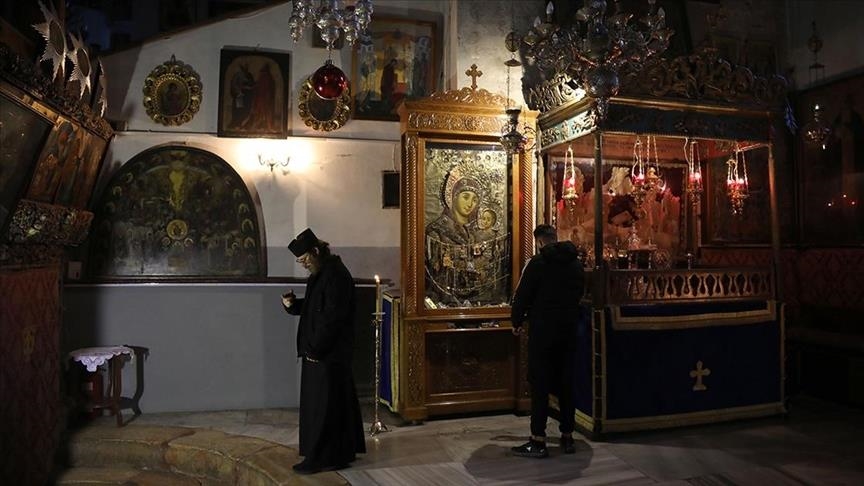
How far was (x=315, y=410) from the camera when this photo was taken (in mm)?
4098

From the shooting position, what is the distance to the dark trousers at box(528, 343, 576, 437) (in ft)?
14.6

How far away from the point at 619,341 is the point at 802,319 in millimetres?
3463

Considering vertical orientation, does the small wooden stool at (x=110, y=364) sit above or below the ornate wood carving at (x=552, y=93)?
below

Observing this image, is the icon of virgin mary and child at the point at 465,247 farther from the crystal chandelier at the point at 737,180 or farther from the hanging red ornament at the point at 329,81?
the crystal chandelier at the point at 737,180

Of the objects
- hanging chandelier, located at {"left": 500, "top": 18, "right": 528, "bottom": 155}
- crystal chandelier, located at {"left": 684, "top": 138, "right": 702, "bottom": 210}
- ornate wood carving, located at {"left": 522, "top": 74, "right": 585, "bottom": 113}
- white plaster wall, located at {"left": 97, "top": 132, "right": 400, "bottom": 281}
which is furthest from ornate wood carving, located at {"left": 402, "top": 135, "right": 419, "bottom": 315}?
crystal chandelier, located at {"left": 684, "top": 138, "right": 702, "bottom": 210}

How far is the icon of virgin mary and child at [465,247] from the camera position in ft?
18.7

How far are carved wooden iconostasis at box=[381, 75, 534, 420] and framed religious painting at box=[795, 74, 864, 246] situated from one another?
364 cm

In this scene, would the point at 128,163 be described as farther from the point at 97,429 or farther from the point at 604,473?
the point at 604,473

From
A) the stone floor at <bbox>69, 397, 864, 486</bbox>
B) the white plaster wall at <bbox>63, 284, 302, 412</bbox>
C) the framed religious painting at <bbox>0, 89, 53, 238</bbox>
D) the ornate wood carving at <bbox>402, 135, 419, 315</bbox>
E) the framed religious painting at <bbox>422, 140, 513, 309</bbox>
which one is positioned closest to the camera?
the framed religious painting at <bbox>0, 89, 53, 238</bbox>

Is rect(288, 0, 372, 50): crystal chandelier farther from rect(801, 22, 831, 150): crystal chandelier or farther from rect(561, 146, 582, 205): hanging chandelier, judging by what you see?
rect(801, 22, 831, 150): crystal chandelier

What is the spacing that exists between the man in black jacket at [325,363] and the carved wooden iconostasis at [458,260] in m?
1.28

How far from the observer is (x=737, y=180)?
6.08 m

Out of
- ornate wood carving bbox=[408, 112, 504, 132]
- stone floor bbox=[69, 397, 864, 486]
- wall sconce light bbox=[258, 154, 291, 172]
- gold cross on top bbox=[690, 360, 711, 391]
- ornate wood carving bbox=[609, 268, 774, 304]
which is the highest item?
ornate wood carving bbox=[408, 112, 504, 132]

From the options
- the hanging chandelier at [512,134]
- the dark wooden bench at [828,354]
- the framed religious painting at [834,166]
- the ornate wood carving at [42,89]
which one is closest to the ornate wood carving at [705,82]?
the hanging chandelier at [512,134]
